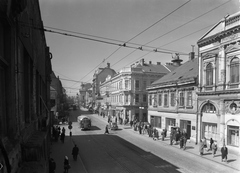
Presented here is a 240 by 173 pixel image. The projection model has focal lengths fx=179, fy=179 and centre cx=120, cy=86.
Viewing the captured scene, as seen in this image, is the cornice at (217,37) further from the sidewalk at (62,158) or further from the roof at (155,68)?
the roof at (155,68)

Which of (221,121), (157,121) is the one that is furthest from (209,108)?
(157,121)

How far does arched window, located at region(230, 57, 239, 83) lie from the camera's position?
51.1 ft

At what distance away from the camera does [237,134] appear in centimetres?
1541

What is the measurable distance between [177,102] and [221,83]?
773 cm

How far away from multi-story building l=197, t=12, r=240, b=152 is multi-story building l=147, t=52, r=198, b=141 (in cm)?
152

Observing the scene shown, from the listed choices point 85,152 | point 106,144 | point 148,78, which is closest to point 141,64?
point 148,78

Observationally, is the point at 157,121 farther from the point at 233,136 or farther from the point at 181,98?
the point at 233,136

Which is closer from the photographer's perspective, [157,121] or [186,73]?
[186,73]

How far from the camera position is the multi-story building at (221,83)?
15.6 m

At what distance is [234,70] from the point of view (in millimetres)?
15898

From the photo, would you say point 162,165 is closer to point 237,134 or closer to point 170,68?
point 237,134

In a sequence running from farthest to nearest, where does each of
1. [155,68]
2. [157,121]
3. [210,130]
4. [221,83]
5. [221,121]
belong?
[155,68], [157,121], [210,130], [221,83], [221,121]

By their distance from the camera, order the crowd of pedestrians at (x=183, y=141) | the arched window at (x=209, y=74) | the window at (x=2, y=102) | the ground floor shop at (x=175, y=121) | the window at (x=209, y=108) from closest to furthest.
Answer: the window at (x=2, y=102) → the crowd of pedestrians at (x=183, y=141) → the window at (x=209, y=108) → the arched window at (x=209, y=74) → the ground floor shop at (x=175, y=121)

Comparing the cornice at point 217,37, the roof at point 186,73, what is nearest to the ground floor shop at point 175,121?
the roof at point 186,73
